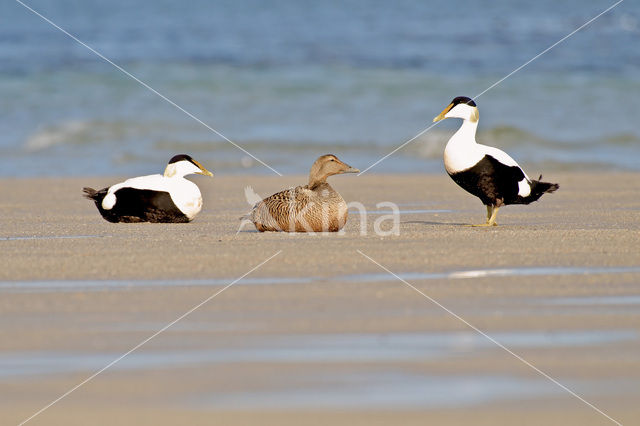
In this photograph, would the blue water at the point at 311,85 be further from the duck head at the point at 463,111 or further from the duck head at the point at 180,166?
the duck head at the point at 463,111

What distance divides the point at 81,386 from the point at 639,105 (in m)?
16.4

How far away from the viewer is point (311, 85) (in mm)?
20203

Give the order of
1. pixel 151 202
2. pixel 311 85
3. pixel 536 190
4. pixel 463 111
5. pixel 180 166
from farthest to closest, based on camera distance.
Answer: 1. pixel 311 85
2. pixel 180 166
3. pixel 463 111
4. pixel 151 202
5. pixel 536 190

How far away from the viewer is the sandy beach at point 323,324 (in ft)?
11.0

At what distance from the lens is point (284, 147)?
15.3m

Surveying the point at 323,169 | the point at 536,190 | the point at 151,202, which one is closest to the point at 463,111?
the point at 536,190

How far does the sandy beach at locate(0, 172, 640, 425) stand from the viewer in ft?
11.0

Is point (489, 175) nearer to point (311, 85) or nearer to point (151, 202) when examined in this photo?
point (151, 202)

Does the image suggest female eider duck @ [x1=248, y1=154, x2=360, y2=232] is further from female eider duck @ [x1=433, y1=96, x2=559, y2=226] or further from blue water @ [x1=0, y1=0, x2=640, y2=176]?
blue water @ [x1=0, y1=0, x2=640, y2=176]

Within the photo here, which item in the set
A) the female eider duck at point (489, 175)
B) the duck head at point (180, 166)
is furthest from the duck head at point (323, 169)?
the duck head at point (180, 166)

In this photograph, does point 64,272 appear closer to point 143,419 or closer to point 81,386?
point 81,386

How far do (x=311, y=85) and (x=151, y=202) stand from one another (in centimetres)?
1257

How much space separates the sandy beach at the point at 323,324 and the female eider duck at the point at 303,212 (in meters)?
0.15

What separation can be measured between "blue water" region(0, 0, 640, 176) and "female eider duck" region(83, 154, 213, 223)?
5.27m
